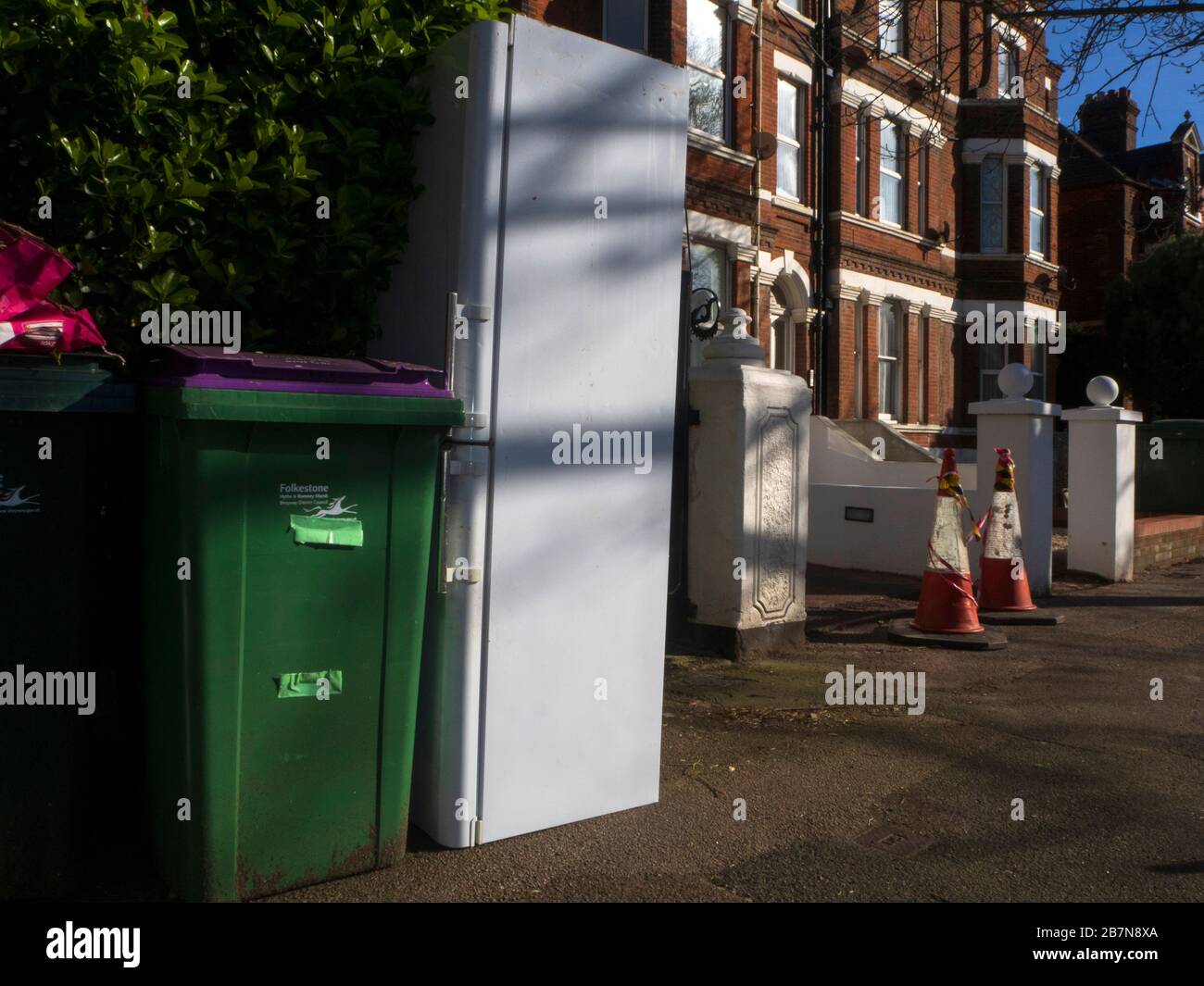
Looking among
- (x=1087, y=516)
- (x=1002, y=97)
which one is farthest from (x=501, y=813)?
(x=1002, y=97)

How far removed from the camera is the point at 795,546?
7.35 meters

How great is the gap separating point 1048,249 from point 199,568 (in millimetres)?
22709

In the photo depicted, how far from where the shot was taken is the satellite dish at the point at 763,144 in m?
16.1

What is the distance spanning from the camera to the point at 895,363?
1988cm

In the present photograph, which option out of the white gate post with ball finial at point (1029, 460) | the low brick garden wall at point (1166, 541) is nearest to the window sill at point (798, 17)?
the white gate post with ball finial at point (1029, 460)

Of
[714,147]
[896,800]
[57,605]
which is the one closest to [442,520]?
[57,605]

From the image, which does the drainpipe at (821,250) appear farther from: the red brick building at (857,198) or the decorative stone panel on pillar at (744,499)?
the decorative stone panel on pillar at (744,499)

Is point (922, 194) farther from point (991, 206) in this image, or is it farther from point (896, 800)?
point (896, 800)

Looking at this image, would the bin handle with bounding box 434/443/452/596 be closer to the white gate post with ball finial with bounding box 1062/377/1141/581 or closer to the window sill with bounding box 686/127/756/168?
the white gate post with ball finial with bounding box 1062/377/1141/581

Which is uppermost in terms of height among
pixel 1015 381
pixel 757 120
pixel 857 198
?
pixel 757 120

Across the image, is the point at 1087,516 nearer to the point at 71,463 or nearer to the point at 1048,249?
the point at 71,463

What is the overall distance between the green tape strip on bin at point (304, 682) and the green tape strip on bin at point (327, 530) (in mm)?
392

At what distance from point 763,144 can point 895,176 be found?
14.8ft

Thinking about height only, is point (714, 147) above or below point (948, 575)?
above
